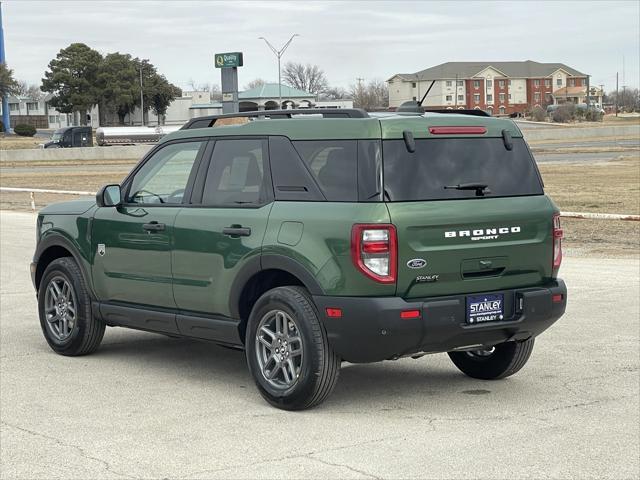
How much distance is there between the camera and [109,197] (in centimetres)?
873

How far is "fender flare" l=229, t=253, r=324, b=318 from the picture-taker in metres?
6.98

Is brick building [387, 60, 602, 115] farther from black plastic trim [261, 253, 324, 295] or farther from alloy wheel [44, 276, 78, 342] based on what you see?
black plastic trim [261, 253, 324, 295]

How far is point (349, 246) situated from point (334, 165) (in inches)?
24.8

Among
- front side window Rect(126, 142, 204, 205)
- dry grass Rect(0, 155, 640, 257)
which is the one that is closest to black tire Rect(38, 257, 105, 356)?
front side window Rect(126, 142, 204, 205)

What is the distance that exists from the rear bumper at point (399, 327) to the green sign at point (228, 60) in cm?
3950

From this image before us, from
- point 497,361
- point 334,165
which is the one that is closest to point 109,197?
point 334,165

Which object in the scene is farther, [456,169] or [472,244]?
[456,169]

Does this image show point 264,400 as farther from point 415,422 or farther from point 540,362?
point 540,362

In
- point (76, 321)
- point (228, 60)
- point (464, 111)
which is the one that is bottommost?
point (76, 321)

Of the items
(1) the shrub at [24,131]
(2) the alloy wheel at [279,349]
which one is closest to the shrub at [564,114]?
(1) the shrub at [24,131]

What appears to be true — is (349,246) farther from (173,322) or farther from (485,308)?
(173,322)

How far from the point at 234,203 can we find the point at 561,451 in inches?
115

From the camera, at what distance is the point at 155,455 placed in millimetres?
6188

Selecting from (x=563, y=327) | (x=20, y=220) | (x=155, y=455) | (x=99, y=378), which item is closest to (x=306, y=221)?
(x=155, y=455)
